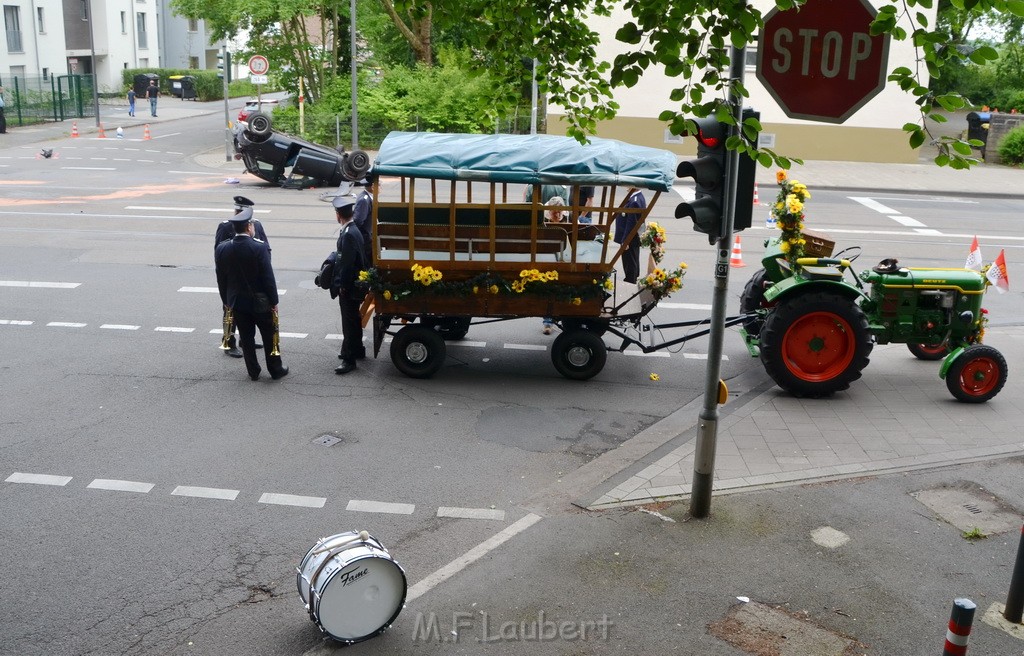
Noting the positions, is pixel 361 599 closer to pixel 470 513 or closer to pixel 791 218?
pixel 470 513

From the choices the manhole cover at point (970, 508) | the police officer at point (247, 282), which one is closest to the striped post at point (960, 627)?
the manhole cover at point (970, 508)

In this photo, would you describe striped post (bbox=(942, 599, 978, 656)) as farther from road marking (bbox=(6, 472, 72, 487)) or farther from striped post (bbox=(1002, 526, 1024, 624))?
road marking (bbox=(6, 472, 72, 487))

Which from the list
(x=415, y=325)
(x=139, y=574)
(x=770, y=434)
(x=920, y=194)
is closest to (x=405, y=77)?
(x=920, y=194)

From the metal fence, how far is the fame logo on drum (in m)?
37.0

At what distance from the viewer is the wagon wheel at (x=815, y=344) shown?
9.73 metres

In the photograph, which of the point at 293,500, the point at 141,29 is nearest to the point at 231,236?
the point at 293,500

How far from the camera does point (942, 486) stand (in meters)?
8.01

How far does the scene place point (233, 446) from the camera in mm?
8578

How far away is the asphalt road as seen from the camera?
6172 mm

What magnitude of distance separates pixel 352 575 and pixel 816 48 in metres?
5.41

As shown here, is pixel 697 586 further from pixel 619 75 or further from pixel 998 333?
Result: pixel 998 333

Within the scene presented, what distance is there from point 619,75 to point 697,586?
11.6 ft

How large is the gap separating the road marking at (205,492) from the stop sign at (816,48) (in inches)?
202

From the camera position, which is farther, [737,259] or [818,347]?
[737,259]
